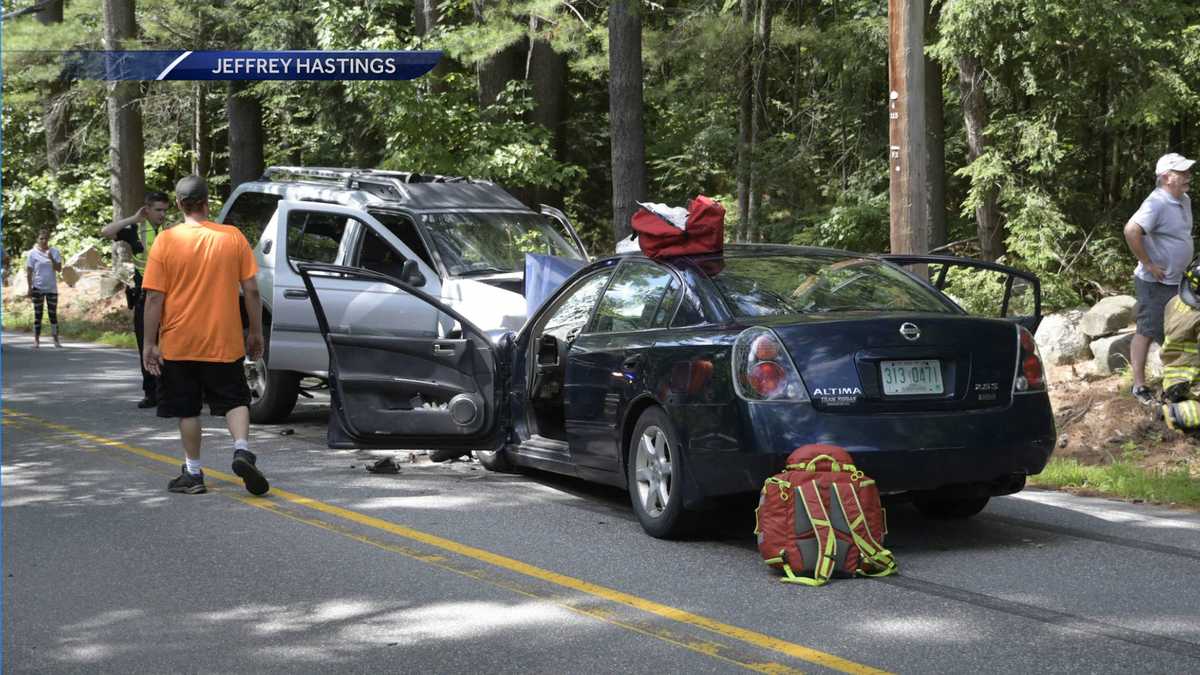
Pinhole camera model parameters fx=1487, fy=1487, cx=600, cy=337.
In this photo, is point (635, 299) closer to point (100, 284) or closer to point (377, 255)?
point (377, 255)

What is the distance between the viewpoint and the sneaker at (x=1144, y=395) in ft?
36.2

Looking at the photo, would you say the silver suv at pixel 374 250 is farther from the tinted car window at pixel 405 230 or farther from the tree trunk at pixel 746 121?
the tree trunk at pixel 746 121

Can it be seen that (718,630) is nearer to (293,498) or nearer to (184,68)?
(293,498)

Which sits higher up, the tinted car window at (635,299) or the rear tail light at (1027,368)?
the tinted car window at (635,299)

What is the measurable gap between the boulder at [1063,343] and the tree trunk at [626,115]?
5.21m

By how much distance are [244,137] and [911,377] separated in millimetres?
26340

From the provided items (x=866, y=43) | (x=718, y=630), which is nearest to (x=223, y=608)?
(x=718, y=630)

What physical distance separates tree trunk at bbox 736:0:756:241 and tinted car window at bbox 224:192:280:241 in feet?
32.0

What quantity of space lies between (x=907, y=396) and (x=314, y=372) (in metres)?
6.18

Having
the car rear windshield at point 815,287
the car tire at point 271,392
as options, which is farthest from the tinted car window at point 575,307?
the car tire at point 271,392

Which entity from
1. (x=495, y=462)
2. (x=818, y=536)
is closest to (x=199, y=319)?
(x=495, y=462)

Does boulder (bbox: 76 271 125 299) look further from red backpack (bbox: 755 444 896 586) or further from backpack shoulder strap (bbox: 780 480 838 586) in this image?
backpack shoulder strap (bbox: 780 480 838 586)

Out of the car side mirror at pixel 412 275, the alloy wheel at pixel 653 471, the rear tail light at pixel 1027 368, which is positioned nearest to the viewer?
the rear tail light at pixel 1027 368

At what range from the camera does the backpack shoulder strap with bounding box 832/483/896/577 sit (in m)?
6.55
